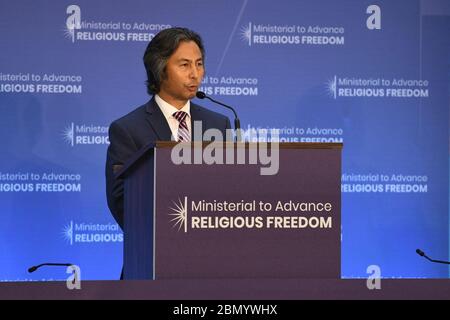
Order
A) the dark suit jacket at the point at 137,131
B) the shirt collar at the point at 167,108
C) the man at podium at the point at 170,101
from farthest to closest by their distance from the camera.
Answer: the shirt collar at the point at 167,108, the man at podium at the point at 170,101, the dark suit jacket at the point at 137,131

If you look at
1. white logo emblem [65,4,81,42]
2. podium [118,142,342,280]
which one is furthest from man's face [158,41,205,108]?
podium [118,142,342,280]

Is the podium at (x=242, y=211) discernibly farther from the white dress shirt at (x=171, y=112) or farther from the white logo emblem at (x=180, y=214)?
the white dress shirt at (x=171, y=112)

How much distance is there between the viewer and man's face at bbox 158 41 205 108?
4.95 metres

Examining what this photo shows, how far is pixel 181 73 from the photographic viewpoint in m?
4.96

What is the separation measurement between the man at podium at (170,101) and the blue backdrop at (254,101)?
1.00 metres

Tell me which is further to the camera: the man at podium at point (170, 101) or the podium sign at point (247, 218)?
the man at podium at point (170, 101)

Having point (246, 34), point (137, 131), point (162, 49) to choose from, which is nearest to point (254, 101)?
point (246, 34)

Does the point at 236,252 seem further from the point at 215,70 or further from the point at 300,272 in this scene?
the point at 215,70

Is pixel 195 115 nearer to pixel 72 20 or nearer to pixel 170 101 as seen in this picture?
pixel 170 101

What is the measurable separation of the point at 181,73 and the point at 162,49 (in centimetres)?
18

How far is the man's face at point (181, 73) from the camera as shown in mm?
4945

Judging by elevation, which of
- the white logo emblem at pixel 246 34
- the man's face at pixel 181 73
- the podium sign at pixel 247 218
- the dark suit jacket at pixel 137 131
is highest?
the white logo emblem at pixel 246 34

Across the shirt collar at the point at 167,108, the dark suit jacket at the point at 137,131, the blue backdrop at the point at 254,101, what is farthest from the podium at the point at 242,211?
the blue backdrop at the point at 254,101
